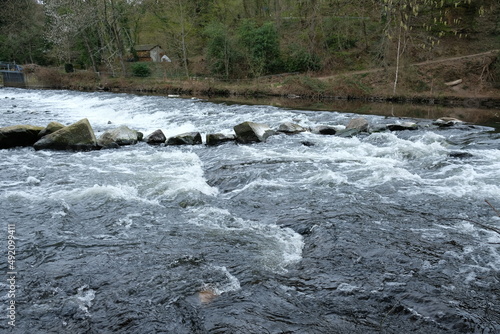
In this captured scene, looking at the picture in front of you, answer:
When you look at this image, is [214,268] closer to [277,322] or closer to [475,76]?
[277,322]

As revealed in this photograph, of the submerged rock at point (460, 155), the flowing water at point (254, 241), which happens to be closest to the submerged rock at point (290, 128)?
the flowing water at point (254, 241)

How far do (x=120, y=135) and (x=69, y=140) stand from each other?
1608mm

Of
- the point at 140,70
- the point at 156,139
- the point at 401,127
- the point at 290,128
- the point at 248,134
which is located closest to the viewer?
the point at 156,139

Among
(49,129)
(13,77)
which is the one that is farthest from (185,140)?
(13,77)

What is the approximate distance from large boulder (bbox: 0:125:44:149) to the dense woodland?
76.5 ft

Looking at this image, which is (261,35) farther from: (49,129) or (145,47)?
(49,129)

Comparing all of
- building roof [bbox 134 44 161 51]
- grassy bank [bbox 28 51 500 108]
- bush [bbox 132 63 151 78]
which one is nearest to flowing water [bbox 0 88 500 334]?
grassy bank [bbox 28 51 500 108]

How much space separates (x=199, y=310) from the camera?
13.1 ft

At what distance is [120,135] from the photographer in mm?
12266

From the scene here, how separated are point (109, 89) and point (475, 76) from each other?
31.7 metres

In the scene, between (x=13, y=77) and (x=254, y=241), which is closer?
(x=254, y=241)

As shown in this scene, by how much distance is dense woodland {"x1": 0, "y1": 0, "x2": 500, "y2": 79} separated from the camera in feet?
112

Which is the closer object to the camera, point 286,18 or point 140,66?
point 140,66

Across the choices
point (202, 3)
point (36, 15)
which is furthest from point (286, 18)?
point (36, 15)
